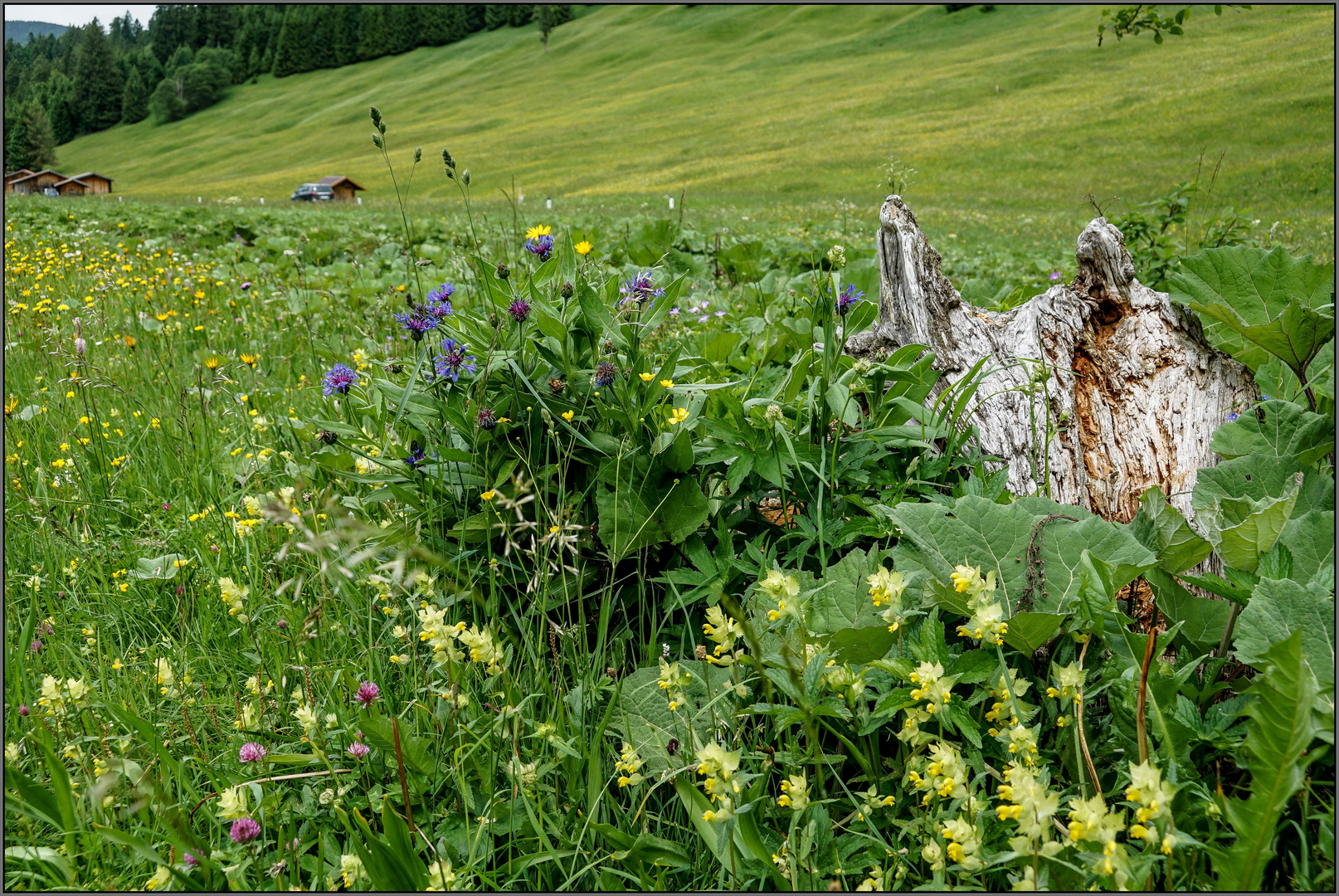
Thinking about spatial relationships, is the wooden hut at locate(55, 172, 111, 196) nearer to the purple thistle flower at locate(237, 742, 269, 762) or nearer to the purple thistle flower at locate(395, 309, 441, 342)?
the purple thistle flower at locate(395, 309, 441, 342)

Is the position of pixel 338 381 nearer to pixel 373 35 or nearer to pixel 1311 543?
pixel 1311 543

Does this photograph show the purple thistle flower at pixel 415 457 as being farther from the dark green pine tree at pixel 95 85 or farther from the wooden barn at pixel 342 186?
the dark green pine tree at pixel 95 85

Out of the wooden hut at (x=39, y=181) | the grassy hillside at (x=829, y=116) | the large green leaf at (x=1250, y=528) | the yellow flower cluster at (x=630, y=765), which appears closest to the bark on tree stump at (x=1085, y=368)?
the large green leaf at (x=1250, y=528)

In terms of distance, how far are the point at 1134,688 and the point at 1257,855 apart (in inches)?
12.4

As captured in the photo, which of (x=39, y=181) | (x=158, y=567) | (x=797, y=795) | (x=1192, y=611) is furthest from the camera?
(x=39, y=181)

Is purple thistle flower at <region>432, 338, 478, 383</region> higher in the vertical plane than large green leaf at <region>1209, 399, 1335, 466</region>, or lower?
higher

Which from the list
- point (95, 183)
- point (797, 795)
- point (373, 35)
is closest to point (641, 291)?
point (797, 795)

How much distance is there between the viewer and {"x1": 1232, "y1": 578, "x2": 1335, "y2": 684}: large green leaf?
1.34m

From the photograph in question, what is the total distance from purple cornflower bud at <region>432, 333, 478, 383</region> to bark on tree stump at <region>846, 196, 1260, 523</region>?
143cm

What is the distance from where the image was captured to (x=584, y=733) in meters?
1.68

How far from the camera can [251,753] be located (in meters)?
1.54

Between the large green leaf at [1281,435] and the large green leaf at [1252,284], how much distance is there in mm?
590

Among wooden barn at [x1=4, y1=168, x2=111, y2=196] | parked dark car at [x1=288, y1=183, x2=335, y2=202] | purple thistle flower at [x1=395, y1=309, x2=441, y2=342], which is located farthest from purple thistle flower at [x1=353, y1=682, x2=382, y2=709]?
wooden barn at [x1=4, y1=168, x2=111, y2=196]

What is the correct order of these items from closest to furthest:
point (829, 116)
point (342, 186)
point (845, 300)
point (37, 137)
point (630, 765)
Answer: point (630, 765) → point (845, 300) → point (342, 186) → point (829, 116) → point (37, 137)
